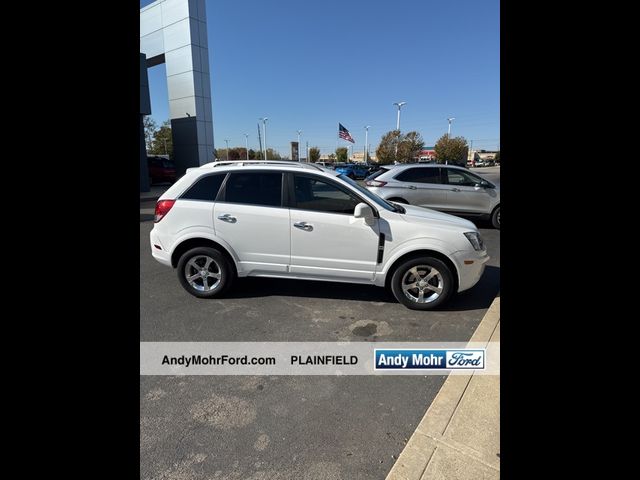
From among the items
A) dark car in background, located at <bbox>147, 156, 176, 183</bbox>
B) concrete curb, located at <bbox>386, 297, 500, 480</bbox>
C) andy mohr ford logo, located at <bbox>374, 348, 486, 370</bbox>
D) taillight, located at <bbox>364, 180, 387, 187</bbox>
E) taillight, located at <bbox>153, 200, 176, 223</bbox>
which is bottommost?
concrete curb, located at <bbox>386, 297, 500, 480</bbox>

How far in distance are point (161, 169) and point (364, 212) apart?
857 inches

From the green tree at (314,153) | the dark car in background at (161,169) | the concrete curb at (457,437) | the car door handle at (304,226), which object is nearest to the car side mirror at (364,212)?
the car door handle at (304,226)

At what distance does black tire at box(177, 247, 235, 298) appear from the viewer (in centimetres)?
421

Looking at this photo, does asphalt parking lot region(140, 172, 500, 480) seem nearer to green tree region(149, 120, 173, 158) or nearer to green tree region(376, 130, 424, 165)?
green tree region(376, 130, 424, 165)

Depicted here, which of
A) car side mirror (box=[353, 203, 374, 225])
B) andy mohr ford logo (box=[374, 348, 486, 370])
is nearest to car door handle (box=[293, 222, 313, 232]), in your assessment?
car side mirror (box=[353, 203, 374, 225])

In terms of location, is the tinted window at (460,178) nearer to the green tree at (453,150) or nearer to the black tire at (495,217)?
the black tire at (495,217)

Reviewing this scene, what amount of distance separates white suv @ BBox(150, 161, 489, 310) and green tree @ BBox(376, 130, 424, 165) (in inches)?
1849

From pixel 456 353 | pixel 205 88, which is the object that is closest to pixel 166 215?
pixel 456 353

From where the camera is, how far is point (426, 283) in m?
3.97

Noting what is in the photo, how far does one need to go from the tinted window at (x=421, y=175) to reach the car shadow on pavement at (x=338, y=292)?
4.36 metres

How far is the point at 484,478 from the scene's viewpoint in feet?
6.19

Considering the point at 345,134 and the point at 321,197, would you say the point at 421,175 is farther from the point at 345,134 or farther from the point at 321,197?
the point at 345,134
